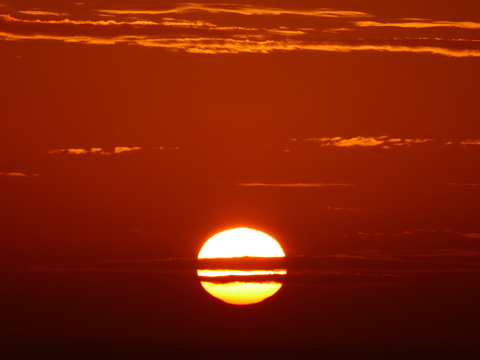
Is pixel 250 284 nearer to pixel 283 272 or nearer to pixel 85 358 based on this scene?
pixel 283 272

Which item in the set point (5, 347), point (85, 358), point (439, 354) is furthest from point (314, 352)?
point (5, 347)

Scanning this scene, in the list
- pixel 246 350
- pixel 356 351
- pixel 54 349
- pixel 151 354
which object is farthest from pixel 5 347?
pixel 356 351

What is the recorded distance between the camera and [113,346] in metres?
44.1

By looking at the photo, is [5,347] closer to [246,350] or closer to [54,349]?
[54,349]

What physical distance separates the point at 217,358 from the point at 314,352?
3.97m

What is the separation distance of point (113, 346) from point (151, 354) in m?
1.46

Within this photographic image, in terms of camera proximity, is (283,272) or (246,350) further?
(246,350)

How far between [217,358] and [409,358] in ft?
22.2

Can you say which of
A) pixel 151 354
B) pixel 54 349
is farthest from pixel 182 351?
pixel 54 349

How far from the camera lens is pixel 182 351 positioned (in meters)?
44.5

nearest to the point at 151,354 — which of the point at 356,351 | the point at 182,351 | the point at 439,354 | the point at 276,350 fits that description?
the point at 182,351

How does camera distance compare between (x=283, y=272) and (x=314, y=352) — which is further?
(x=314, y=352)

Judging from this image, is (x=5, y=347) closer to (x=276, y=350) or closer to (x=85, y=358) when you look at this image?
(x=85, y=358)

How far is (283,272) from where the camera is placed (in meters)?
40.7
